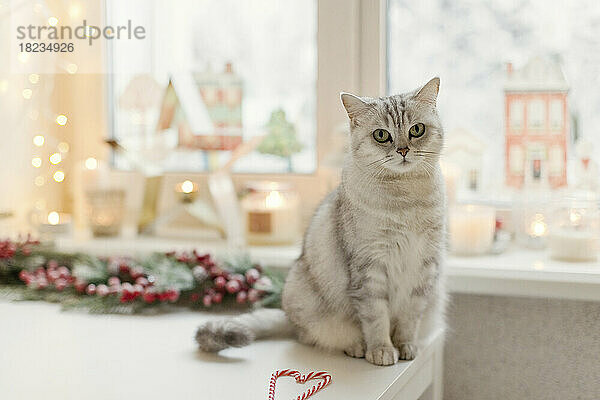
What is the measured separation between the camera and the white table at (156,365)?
3.37 feet

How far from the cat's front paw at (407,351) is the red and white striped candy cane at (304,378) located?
14cm

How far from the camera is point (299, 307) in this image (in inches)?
48.7

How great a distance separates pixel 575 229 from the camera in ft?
4.87

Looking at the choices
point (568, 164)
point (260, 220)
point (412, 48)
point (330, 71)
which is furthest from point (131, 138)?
point (568, 164)

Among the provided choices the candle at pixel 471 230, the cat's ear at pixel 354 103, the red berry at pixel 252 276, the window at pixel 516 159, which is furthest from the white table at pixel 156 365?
the window at pixel 516 159

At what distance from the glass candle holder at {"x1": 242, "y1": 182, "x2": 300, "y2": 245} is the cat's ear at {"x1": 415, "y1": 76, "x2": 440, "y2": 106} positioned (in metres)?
0.63

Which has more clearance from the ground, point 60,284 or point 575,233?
point 575,233

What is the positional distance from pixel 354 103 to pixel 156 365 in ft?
1.68

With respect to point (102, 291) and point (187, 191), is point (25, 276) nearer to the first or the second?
point (102, 291)

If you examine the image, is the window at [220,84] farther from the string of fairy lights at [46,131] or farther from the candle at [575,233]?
the candle at [575,233]

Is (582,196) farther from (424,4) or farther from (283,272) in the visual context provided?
(283,272)

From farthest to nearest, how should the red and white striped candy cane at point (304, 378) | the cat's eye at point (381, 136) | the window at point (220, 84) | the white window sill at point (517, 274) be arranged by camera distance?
the window at point (220, 84), the white window sill at point (517, 274), the cat's eye at point (381, 136), the red and white striped candy cane at point (304, 378)

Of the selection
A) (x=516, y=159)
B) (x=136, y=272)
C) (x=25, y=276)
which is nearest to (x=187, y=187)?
(x=136, y=272)

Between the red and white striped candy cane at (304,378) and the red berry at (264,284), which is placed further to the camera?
the red berry at (264,284)
